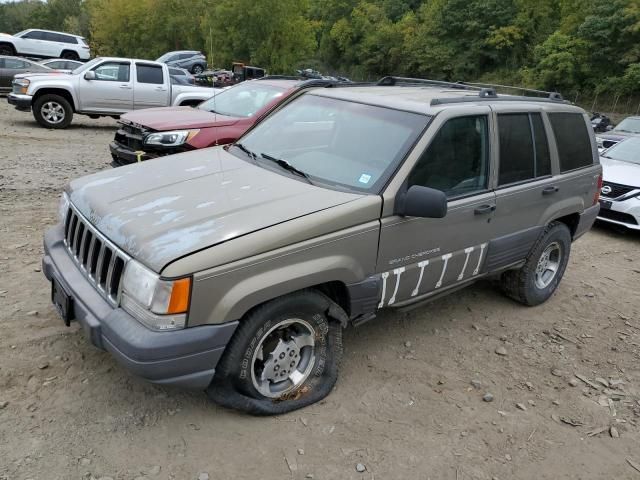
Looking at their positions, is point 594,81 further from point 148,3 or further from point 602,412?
point 602,412

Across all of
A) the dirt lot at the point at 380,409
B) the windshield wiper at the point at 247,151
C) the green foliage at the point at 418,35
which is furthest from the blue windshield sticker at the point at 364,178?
the green foliage at the point at 418,35

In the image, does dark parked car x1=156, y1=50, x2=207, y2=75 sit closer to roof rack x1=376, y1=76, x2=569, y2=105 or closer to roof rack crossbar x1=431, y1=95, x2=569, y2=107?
roof rack x1=376, y1=76, x2=569, y2=105

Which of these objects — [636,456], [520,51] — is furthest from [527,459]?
[520,51]

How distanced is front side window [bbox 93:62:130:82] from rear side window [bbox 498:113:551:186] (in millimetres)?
10749

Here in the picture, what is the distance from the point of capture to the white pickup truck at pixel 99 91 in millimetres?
11680

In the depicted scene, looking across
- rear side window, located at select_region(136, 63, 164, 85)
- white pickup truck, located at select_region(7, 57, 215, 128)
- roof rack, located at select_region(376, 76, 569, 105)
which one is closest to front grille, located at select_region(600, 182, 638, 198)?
roof rack, located at select_region(376, 76, 569, 105)

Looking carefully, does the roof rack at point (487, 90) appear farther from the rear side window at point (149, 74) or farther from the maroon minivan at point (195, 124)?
the rear side window at point (149, 74)

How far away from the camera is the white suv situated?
84.6ft

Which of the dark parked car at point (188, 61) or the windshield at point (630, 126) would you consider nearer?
the windshield at point (630, 126)

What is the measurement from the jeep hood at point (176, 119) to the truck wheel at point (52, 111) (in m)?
5.46

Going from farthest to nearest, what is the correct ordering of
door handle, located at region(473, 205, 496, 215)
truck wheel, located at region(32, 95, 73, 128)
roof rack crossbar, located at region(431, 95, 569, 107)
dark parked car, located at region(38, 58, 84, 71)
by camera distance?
dark parked car, located at region(38, 58, 84, 71), truck wheel, located at region(32, 95, 73, 128), door handle, located at region(473, 205, 496, 215), roof rack crossbar, located at region(431, 95, 569, 107)

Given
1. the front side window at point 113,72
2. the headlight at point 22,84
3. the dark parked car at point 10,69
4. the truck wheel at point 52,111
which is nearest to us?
the headlight at point 22,84

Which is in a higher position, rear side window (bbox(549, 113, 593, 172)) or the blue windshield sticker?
rear side window (bbox(549, 113, 593, 172))

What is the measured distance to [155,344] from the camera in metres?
2.53
